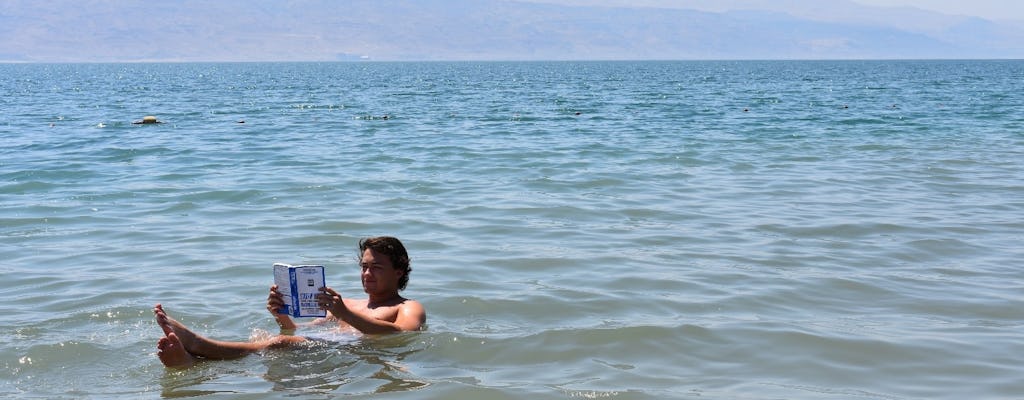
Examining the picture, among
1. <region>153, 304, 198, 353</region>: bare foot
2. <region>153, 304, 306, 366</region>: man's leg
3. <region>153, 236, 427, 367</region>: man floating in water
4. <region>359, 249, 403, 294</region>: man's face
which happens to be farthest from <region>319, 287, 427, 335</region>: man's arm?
<region>153, 304, 198, 353</region>: bare foot

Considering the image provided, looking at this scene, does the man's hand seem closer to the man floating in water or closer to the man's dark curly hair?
the man floating in water

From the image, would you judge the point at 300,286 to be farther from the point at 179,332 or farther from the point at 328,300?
the point at 179,332

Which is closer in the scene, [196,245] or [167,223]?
[196,245]

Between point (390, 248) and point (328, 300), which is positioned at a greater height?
point (390, 248)

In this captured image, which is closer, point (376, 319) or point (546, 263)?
point (376, 319)

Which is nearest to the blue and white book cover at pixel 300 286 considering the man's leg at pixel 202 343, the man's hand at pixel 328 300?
the man's hand at pixel 328 300

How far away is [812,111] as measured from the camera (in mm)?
31344

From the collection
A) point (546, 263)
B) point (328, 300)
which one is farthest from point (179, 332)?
point (546, 263)

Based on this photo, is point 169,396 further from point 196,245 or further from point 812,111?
point 812,111

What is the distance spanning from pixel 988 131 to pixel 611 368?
1945cm

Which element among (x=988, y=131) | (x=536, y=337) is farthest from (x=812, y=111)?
(x=536, y=337)

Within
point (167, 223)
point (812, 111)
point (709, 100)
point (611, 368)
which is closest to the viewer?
point (611, 368)

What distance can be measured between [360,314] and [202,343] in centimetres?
90

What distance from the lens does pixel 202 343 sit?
6.04 meters
